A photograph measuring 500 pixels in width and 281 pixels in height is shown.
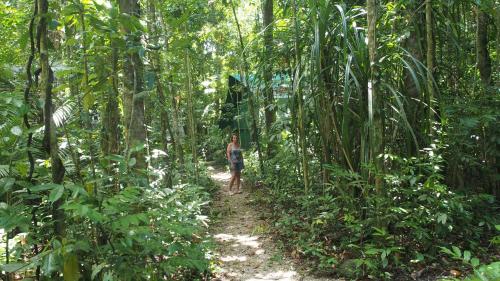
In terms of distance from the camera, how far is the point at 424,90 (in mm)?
4488

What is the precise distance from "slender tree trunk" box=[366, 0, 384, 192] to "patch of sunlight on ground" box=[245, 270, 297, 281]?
130 cm

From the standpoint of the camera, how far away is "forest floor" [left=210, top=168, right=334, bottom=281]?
4484 mm

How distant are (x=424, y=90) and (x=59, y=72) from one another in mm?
3607

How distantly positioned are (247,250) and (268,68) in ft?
9.65

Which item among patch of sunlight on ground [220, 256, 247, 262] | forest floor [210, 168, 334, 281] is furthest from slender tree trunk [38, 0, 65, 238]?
patch of sunlight on ground [220, 256, 247, 262]

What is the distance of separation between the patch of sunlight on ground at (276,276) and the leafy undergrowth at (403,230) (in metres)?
0.30

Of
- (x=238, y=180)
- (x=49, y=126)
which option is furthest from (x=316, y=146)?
(x=238, y=180)

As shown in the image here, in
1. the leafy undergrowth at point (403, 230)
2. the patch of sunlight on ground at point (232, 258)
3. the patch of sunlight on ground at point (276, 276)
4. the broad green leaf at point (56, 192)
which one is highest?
the broad green leaf at point (56, 192)

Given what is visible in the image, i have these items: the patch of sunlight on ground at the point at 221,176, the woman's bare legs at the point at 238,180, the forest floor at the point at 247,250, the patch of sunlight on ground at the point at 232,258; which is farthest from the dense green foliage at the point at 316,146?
the patch of sunlight on ground at the point at 221,176

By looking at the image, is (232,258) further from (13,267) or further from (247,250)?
(13,267)

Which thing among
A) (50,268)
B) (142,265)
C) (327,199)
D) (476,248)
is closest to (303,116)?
(327,199)

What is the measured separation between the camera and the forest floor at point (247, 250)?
4.48 meters

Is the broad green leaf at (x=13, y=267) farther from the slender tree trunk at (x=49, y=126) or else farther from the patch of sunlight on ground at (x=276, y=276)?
the patch of sunlight on ground at (x=276, y=276)

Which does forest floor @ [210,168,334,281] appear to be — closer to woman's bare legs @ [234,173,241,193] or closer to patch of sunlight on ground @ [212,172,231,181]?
woman's bare legs @ [234,173,241,193]
